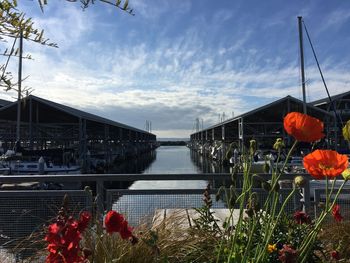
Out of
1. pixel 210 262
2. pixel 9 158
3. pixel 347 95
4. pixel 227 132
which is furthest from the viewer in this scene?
pixel 227 132

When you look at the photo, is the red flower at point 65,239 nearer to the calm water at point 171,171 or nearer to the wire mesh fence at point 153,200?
the wire mesh fence at point 153,200

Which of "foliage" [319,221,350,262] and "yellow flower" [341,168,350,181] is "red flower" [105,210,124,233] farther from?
"foliage" [319,221,350,262]

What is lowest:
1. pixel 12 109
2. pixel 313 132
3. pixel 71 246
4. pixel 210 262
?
pixel 210 262

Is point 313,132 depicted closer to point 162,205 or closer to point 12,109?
point 162,205

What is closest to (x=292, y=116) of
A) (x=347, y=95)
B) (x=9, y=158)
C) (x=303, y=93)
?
(x=9, y=158)

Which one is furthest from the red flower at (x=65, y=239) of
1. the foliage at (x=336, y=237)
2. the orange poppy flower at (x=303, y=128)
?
the foliage at (x=336, y=237)

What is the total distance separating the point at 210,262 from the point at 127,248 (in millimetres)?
497

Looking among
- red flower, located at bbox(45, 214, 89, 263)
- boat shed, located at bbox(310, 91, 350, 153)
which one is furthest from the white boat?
red flower, located at bbox(45, 214, 89, 263)

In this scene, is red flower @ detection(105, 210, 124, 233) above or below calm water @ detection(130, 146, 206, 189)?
above

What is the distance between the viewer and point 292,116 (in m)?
1.98

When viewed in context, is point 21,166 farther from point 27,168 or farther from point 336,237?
point 336,237

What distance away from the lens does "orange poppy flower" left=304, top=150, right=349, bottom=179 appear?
212cm

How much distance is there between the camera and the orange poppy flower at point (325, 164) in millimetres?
2119

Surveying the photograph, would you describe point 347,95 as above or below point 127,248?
above
